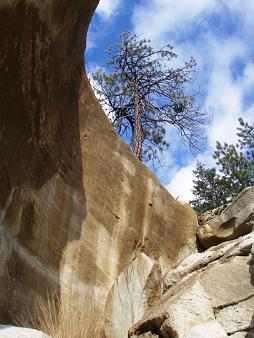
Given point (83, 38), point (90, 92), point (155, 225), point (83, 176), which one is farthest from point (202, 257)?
point (83, 38)

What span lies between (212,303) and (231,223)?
7.51ft

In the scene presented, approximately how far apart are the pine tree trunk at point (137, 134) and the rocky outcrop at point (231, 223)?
13.8 ft

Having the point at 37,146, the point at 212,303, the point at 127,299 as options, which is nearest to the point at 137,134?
the point at 127,299

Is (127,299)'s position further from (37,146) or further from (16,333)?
(16,333)

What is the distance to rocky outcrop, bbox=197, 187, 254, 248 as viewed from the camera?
23.2 ft

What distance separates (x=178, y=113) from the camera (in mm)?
13008

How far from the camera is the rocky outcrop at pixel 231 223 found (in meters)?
7.07

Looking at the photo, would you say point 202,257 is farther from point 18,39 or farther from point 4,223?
point 18,39

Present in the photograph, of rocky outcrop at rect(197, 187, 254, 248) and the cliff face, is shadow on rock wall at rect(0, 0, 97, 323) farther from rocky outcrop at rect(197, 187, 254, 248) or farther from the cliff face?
rocky outcrop at rect(197, 187, 254, 248)

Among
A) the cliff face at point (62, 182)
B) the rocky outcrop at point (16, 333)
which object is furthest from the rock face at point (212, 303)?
the rocky outcrop at point (16, 333)

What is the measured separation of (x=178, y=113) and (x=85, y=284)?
7.69m

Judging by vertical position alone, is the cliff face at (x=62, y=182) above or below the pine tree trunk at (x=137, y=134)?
below

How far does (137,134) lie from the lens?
12180mm

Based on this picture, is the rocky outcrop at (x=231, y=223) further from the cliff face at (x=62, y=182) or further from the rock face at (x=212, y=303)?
the rock face at (x=212, y=303)
